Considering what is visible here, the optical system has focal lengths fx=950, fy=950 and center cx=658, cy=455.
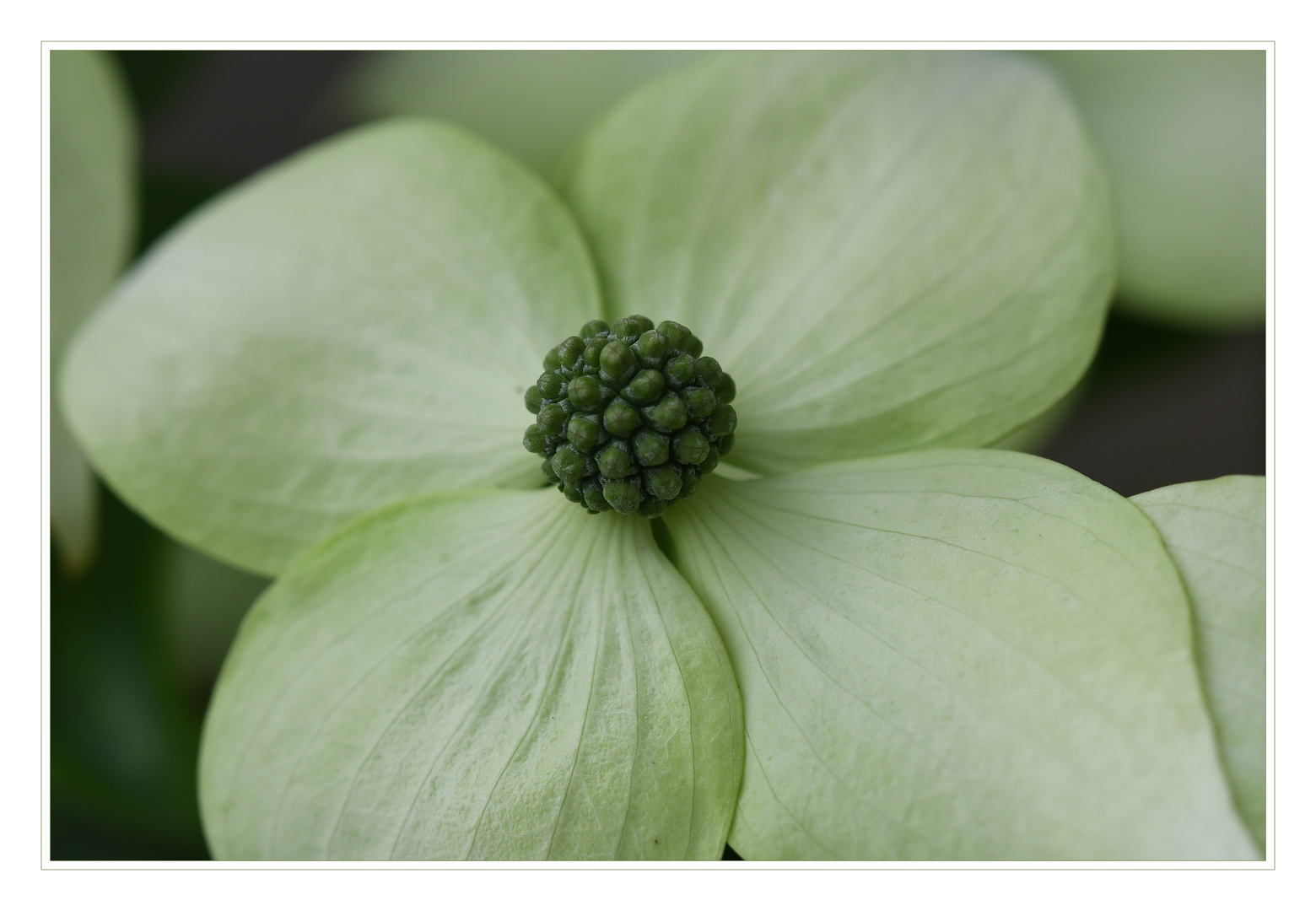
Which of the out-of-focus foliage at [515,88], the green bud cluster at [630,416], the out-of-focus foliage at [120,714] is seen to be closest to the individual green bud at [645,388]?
the green bud cluster at [630,416]

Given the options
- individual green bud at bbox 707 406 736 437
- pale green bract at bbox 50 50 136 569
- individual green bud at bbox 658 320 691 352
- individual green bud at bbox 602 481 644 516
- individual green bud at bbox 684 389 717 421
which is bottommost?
individual green bud at bbox 602 481 644 516

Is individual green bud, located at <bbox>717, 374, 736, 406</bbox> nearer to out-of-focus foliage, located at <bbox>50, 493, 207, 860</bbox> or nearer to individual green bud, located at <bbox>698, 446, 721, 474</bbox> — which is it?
individual green bud, located at <bbox>698, 446, 721, 474</bbox>

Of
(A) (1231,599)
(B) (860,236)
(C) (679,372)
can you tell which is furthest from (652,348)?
(A) (1231,599)

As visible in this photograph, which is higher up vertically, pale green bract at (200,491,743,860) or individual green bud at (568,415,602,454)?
individual green bud at (568,415,602,454)

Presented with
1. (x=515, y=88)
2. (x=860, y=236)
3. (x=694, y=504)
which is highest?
(x=515, y=88)

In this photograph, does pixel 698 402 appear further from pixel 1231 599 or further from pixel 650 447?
pixel 1231 599

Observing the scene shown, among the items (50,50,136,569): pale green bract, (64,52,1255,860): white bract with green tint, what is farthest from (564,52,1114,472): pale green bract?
(50,50,136,569): pale green bract

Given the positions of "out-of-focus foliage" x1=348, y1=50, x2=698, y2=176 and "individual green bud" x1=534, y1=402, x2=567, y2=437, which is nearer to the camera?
"individual green bud" x1=534, y1=402, x2=567, y2=437

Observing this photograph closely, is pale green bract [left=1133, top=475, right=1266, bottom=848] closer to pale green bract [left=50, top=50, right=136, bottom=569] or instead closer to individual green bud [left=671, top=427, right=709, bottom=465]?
individual green bud [left=671, top=427, right=709, bottom=465]
